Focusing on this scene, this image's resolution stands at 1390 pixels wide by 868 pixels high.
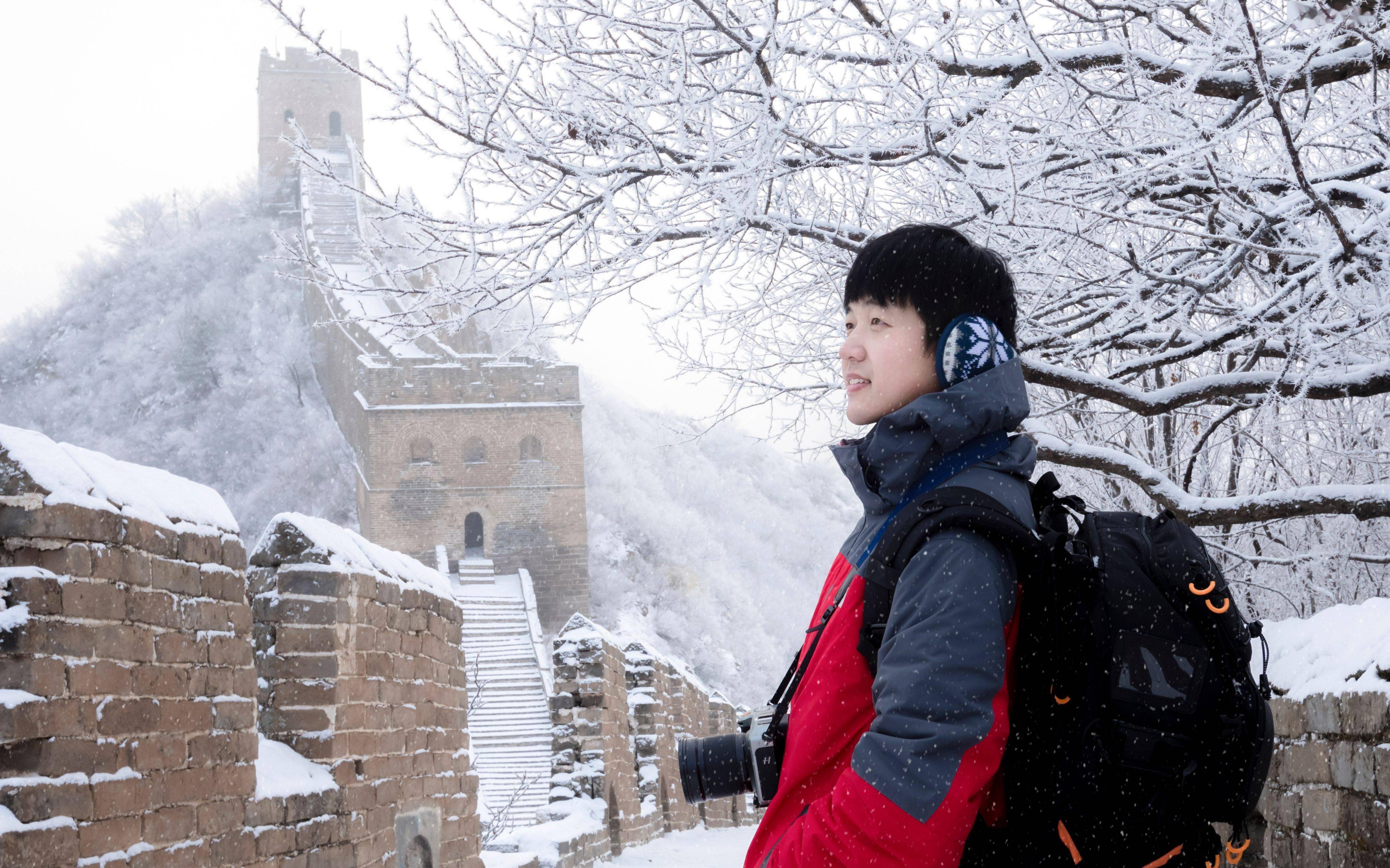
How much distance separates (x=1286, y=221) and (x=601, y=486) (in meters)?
43.4

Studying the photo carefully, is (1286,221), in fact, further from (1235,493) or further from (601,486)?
(601,486)

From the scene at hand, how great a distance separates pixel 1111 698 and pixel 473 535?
35.4 meters

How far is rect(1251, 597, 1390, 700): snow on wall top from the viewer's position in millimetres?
3670

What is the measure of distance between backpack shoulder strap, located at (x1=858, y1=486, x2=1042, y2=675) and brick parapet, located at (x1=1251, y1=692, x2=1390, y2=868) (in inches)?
96.9

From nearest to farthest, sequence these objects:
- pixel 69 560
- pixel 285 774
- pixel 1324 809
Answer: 1. pixel 69 560
2. pixel 285 774
3. pixel 1324 809

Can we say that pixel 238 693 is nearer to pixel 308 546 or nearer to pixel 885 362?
pixel 308 546

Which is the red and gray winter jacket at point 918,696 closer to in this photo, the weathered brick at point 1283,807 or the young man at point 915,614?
the young man at point 915,614

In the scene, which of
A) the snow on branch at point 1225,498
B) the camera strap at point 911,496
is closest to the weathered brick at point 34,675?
the camera strap at point 911,496

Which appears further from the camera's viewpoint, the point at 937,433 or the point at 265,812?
the point at 265,812

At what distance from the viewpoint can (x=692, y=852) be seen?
11.2 m

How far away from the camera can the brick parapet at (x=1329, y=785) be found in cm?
355

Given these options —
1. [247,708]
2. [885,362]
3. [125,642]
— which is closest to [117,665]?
[125,642]

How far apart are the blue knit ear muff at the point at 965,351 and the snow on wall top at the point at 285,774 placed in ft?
8.98

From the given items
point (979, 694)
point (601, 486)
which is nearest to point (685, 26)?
point (979, 694)
